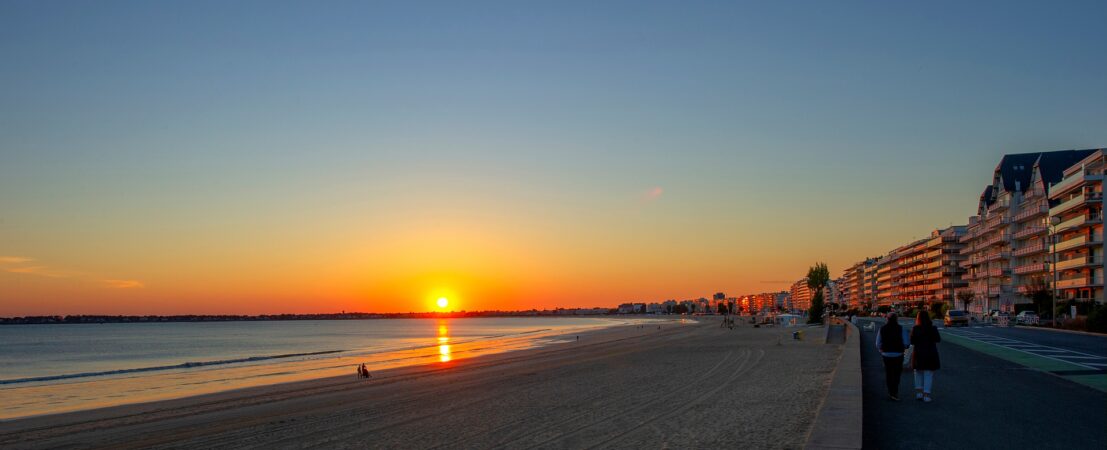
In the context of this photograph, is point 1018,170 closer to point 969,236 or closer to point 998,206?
point 998,206

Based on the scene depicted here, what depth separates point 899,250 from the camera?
17825 centimetres

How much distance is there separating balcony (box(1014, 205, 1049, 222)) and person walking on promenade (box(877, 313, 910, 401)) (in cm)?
8673

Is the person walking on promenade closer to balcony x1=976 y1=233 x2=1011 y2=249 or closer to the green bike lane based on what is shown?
the green bike lane

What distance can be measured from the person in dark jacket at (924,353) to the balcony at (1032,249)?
8645cm

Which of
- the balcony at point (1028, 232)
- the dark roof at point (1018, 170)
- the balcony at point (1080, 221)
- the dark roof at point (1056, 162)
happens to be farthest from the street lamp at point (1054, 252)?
the dark roof at point (1018, 170)

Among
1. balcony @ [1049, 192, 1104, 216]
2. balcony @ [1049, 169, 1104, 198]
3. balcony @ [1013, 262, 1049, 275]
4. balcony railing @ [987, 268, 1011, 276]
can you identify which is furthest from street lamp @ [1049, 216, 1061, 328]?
balcony railing @ [987, 268, 1011, 276]

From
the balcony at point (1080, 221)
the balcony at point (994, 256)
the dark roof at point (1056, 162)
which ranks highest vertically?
the dark roof at point (1056, 162)

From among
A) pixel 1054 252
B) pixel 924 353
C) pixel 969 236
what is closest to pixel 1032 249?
pixel 969 236

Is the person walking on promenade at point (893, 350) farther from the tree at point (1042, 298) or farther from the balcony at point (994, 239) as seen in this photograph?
the balcony at point (994, 239)

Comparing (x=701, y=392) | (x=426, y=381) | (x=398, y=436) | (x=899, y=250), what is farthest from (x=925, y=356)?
(x=899, y=250)

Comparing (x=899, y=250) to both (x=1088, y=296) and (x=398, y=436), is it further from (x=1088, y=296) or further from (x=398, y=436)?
(x=398, y=436)

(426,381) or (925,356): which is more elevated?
(925,356)

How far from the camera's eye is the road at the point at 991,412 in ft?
33.2

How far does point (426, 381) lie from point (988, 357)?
17838 mm
